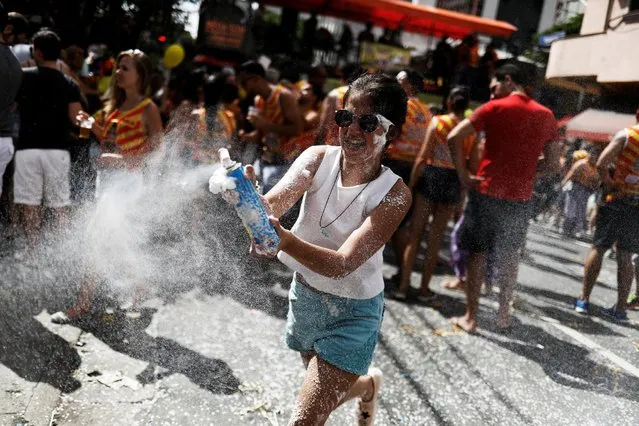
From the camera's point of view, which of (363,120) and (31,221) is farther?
(31,221)

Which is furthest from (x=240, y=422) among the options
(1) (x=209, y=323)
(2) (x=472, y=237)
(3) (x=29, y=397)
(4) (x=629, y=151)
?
(4) (x=629, y=151)

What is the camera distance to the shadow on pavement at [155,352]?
3.41m

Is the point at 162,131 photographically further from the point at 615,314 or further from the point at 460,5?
the point at 460,5

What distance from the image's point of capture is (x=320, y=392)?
7.09 feet

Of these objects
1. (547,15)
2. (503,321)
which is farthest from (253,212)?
(547,15)

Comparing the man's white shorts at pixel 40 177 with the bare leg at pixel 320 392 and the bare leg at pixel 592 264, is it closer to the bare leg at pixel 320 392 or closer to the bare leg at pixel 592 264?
the bare leg at pixel 320 392

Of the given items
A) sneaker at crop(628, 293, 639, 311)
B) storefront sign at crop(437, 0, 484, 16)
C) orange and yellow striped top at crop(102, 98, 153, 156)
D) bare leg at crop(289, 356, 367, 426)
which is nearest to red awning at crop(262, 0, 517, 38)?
sneaker at crop(628, 293, 639, 311)

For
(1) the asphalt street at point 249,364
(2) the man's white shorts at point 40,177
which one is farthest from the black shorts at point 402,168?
(2) the man's white shorts at point 40,177

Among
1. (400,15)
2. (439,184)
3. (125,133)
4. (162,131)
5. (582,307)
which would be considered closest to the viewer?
(125,133)

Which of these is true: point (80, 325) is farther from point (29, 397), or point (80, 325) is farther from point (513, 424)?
point (513, 424)

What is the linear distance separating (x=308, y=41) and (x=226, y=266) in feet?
38.0

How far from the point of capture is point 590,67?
547 inches

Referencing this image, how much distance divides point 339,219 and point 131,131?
2.51m

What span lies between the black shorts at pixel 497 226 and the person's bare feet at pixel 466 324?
0.57m
